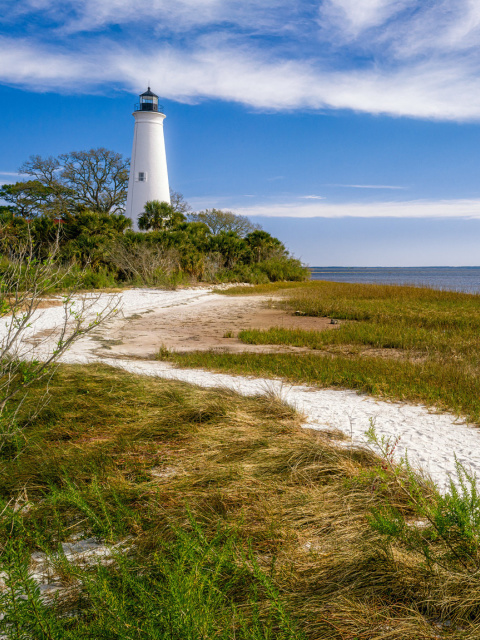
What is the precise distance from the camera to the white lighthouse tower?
3566 centimetres

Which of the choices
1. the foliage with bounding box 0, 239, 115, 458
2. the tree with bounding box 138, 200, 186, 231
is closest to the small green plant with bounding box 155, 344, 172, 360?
the foliage with bounding box 0, 239, 115, 458

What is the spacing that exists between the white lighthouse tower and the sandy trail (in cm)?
1939

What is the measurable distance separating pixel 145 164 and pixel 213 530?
36.0m

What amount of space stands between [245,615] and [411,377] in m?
4.92

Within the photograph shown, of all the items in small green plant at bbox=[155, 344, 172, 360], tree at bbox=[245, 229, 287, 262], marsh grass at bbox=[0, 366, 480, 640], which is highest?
tree at bbox=[245, 229, 287, 262]

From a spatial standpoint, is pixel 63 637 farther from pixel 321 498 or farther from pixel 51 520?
pixel 321 498

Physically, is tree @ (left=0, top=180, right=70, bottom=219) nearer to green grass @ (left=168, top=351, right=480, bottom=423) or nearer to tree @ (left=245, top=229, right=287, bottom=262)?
tree @ (left=245, top=229, right=287, bottom=262)

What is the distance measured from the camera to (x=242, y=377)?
267 inches

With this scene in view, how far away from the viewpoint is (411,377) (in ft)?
21.2

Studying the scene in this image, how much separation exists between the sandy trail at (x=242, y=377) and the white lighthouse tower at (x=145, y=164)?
1939cm

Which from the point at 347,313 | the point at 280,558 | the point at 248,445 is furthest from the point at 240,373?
the point at 347,313

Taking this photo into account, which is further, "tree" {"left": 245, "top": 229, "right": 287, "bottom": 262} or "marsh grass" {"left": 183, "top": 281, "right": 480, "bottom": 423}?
"tree" {"left": 245, "top": 229, "right": 287, "bottom": 262}

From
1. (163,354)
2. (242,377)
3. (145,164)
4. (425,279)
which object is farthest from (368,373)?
(425,279)

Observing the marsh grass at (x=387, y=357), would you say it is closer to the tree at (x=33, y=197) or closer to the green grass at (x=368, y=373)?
the green grass at (x=368, y=373)
